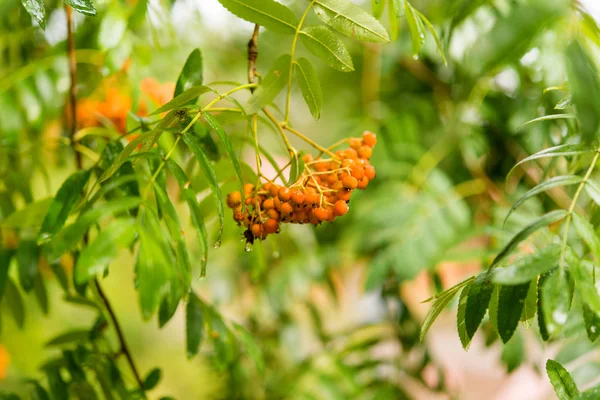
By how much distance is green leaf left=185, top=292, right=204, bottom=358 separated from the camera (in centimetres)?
70

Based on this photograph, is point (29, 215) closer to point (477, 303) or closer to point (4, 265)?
point (4, 265)

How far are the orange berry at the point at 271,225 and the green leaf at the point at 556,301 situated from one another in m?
0.23

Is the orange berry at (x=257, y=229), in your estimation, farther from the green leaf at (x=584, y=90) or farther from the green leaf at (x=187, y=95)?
the green leaf at (x=584, y=90)

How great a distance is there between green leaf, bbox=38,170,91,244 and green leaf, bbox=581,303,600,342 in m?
0.47

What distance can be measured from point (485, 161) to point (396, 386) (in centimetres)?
51

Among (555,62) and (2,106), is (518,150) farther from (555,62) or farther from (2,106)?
(2,106)

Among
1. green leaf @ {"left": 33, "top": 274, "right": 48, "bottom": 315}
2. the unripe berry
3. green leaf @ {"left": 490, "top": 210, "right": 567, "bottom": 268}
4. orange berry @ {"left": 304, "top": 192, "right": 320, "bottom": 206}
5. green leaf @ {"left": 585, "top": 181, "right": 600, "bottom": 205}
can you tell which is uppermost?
green leaf @ {"left": 33, "top": 274, "right": 48, "bottom": 315}

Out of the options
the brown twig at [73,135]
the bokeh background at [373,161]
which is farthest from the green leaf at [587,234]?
the brown twig at [73,135]

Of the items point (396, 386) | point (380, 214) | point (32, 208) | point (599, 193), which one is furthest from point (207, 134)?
point (396, 386)

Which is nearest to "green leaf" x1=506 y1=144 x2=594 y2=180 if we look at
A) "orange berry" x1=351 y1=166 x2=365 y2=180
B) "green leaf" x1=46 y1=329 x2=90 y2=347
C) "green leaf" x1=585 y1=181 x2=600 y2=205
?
"green leaf" x1=585 y1=181 x2=600 y2=205

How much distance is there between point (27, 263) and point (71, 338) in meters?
0.14

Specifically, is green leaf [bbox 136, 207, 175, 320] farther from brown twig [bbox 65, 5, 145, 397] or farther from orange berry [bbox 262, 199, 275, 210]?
brown twig [bbox 65, 5, 145, 397]

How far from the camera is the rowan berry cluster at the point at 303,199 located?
1.65 feet

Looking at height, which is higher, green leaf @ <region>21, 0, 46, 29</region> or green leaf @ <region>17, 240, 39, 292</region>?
green leaf @ <region>21, 0, 46, 29</region>
